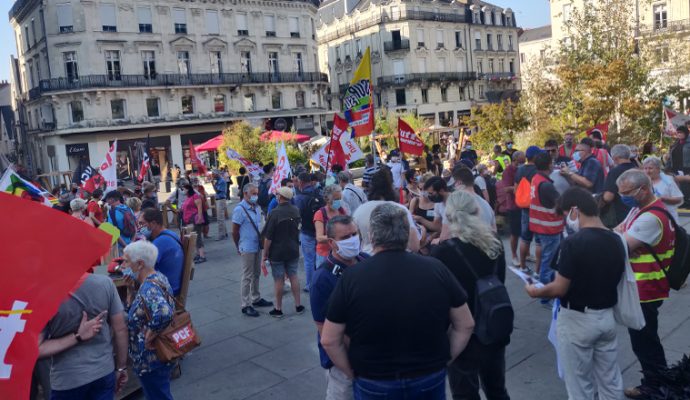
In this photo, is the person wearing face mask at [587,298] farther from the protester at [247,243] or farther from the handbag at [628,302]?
the protester at [247,243]

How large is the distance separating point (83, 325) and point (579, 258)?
310 centimetres

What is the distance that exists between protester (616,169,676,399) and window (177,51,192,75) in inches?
1702

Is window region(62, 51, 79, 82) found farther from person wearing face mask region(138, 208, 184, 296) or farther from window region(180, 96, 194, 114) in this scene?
person wearing face mask region(138, 208, 184, 296)

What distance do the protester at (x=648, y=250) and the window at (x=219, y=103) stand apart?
143 feet

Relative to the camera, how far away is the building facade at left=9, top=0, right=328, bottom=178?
40.6m

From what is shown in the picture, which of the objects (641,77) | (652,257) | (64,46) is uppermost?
(64,46)

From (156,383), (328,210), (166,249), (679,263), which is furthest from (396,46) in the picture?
(156,383)

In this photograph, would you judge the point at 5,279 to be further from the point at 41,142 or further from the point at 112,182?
the point at 41,142

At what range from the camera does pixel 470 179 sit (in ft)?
20.8

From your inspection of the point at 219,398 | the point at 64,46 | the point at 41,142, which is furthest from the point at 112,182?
the point at 41,142

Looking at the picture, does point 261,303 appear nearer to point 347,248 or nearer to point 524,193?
point 524,193

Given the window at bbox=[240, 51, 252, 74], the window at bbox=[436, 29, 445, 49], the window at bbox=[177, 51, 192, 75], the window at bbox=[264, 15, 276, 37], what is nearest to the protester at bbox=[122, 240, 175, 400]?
the window at bbox=[177, 51, 192, 75]

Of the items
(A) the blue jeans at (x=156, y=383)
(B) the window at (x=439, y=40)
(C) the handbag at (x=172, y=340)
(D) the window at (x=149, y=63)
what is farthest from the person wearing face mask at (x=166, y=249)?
(B) the window at (x=439, y=40)

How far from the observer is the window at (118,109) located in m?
41.8
